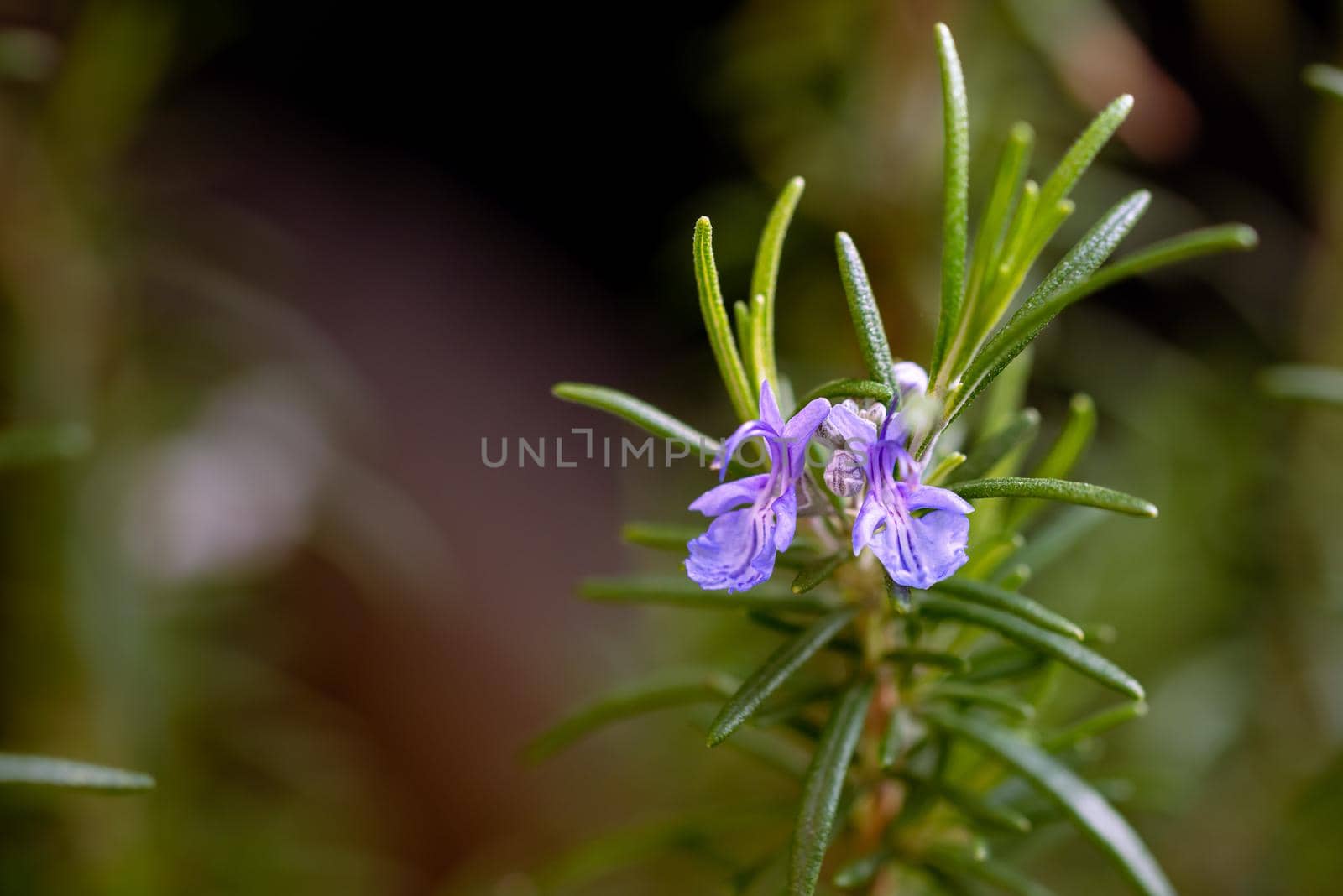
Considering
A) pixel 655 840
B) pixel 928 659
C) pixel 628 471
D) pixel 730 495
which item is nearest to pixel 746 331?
pixel 730 495

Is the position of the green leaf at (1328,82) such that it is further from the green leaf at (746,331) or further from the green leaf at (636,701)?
the green leaf at (636,701)

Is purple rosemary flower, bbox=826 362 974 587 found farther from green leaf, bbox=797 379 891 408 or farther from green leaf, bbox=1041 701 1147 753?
green leaf, bbox=1041 701 1147 753

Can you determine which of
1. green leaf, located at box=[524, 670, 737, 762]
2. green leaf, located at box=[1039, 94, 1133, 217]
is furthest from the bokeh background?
green leaf, located at box=[1039, 94, 1133, 217]

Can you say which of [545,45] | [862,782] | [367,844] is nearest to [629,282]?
[545,45]

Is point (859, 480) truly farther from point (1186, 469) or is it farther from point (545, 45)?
point (545, 45)

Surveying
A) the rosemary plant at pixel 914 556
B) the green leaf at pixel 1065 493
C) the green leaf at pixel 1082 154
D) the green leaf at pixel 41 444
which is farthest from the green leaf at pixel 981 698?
the green leaf at pixel 41 444

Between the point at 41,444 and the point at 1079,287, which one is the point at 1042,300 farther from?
the point at 41,444
